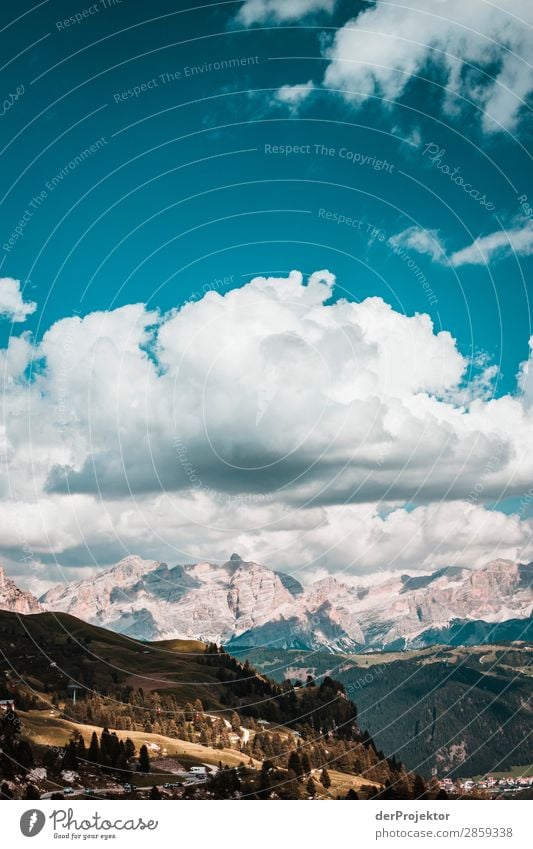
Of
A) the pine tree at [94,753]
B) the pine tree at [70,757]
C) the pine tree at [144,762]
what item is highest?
the pine tree at [70,757]

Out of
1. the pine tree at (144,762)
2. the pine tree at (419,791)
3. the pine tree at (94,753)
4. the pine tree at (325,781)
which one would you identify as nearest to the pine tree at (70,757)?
the pine tree at (94,753)

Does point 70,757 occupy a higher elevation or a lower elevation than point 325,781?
higher

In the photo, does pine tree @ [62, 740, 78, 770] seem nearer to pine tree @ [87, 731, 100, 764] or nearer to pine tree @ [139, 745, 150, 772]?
pine tree @ [87, 731, 100, 764]

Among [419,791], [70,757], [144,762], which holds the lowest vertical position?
[144,762]

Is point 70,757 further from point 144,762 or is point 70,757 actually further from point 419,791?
point 419,791

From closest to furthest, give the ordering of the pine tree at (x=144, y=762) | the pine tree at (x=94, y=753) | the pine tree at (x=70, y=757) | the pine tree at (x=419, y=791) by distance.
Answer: the pine tree at (x=419, y=791) → the pine tree at (x=70, y=757) → the pine tree at (x=94, y=753) → the pine tree at (x=144, y=762)

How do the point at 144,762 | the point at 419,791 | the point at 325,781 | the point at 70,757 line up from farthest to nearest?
the point at 144,762 < the point at 325,781 < the point at 70,757 < the point at 419,791

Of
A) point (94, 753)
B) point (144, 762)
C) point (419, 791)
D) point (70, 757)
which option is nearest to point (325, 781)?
point (419, 791)

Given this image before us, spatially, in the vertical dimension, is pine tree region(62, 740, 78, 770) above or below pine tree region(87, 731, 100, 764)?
above

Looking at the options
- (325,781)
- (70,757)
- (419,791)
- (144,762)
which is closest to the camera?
(419,791)

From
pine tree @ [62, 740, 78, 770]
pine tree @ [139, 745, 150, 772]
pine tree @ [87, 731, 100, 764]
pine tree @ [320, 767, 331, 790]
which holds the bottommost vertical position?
pine tree @ [320, 767, 331, 790]

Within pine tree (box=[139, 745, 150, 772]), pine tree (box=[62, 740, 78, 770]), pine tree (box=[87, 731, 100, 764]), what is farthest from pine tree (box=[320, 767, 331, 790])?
pine tree (box=[62, 740, 78, 770])

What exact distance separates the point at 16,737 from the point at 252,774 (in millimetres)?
60234

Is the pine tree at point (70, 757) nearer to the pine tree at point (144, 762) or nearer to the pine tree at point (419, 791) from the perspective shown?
the pine tree at point (144, 762)
